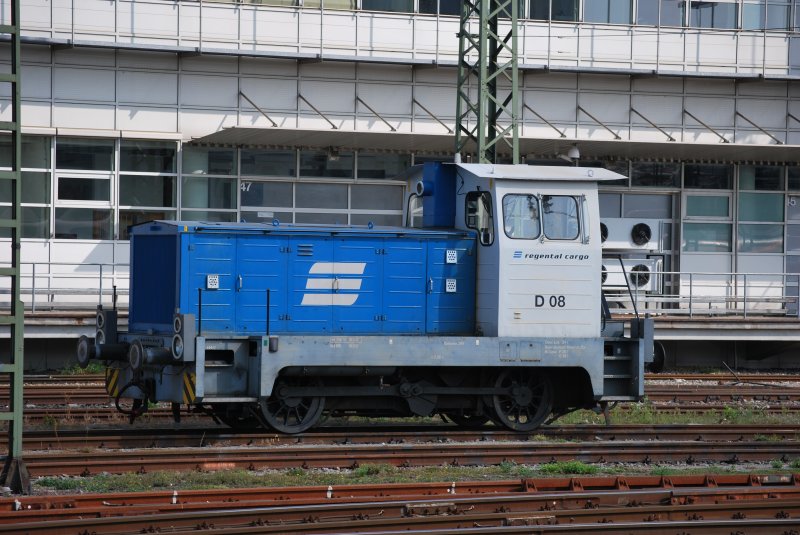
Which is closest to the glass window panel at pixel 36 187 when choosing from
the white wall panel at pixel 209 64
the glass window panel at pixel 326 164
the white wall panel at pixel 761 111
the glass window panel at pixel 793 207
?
the white wall panel at pixel 209 64

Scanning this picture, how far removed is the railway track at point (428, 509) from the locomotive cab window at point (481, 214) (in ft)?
13.6

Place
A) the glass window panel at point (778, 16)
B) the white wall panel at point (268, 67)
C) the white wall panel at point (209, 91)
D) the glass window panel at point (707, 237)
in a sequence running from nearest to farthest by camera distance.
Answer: the white wall panel at point (209, 91) < the white wall panel at point (268, 67) < the glass window panel at point (778, 16) < the glass window panel at point (707, 237)

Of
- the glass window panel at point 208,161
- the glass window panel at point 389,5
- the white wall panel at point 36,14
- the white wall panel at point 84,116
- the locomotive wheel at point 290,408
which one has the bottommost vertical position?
the locomotive wheel at point 290,408

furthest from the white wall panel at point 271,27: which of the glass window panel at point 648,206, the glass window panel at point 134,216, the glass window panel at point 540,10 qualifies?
the glass window panel at point 648,206

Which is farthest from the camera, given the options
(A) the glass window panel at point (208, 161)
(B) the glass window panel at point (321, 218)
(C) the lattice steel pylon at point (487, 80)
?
(B) the glass window panel at point (321, 218)

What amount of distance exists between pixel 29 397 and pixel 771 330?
15.1m

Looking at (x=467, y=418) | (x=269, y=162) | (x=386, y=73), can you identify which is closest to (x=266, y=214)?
(x=269, y=162)

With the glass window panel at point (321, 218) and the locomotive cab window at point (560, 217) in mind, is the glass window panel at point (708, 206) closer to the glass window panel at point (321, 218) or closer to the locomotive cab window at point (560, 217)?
the glass window panel at point (321, 218)

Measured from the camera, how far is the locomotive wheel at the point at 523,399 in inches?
546

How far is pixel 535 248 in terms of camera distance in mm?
13570

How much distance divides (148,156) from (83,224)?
1.95m

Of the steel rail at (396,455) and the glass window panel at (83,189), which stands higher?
the glass window panel at (83,189)

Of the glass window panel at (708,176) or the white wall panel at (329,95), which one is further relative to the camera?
the glass window panel at (708,176)

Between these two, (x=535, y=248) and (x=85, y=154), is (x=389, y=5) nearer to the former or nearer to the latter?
(x=85, y=154)
